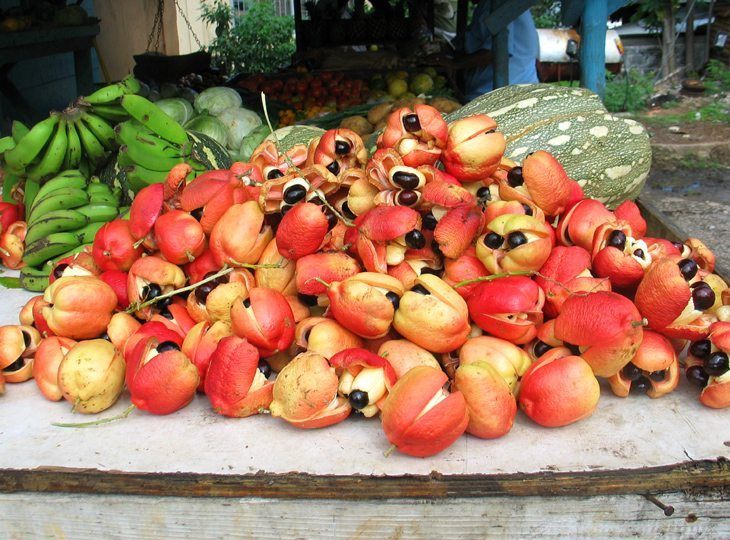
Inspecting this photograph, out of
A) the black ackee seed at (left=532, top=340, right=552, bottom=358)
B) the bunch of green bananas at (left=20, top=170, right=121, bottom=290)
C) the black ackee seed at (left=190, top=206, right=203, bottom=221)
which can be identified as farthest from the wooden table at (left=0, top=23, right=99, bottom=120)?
the black ackee seed at (left=532, top=340, right=552, bottom=358)

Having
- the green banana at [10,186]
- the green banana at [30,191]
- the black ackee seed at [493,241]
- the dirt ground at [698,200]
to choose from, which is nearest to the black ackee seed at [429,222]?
the black ackee seed at [493,241]

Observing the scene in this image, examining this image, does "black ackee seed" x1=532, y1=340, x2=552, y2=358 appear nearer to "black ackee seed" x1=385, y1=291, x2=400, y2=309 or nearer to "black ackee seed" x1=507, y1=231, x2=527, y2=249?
"black ackee seed" x1=507, y1=231, x2=527, y2=249

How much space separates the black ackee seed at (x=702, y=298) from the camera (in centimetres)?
163

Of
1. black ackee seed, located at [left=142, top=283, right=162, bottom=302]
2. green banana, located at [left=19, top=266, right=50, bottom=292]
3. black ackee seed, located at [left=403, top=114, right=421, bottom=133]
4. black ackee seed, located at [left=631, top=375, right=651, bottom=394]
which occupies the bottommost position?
black ackee seed, located at [left=631, top=375, right=651, bottom=394]

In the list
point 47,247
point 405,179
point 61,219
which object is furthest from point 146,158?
point 405,179

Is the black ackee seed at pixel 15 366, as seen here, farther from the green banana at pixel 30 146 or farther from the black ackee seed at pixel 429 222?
the green banana at pixel 30 146

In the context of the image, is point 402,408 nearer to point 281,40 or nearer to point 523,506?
point 523,506

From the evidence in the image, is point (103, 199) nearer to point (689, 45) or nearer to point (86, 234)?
point (86, 234)

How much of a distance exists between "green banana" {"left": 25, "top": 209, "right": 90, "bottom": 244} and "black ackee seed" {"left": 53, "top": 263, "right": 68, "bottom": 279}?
57 cm

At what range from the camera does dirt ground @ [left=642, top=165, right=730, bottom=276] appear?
4941 mm

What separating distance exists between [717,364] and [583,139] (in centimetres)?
141

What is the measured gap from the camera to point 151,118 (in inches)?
108

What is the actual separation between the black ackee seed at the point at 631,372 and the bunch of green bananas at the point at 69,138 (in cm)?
244

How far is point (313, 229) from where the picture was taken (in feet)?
5.61
